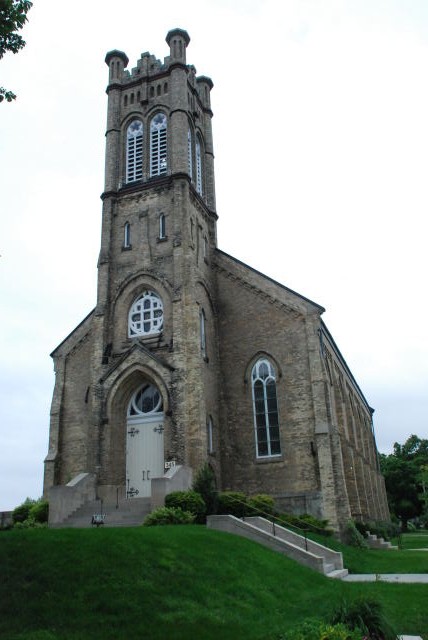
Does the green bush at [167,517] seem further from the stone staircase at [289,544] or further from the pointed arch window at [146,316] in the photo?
the pointed arch window at [146,316]

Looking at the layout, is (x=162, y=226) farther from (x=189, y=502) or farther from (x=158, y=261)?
(x=189, y=502)

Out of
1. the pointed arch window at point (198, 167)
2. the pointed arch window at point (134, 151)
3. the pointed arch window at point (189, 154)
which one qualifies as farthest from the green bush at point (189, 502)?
the pointed arch window at point (198, 167)

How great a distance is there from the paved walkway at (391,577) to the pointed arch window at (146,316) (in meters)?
13.0

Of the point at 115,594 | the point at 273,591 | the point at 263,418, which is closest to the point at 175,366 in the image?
the point at 263,418

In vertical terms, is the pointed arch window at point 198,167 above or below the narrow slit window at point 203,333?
above

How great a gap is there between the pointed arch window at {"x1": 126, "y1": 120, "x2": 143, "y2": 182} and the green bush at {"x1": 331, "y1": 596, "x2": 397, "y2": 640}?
24025mm

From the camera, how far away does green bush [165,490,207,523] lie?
58.8 feet

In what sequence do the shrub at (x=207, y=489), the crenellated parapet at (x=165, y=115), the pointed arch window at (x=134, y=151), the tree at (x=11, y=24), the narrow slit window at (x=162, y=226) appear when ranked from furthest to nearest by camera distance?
the pointed arch window at (x=134, y=151)
the crenellated parapet at (x=165, y=115)
the narrow slit window at (x=162, y=226)
the shrub at (x=207, y=489)
the tree at (x=11, y=24)

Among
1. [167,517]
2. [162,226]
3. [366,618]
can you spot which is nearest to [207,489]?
[167,517]

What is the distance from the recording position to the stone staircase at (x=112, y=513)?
18688 millimetres

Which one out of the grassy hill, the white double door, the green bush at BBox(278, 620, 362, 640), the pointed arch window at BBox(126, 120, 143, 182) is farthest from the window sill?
A: the green bush at BBox(278, 620, 362, 640)

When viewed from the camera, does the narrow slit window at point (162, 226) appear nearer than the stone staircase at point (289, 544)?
No

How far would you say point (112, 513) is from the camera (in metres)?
19.5

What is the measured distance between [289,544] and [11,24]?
14.0 m
